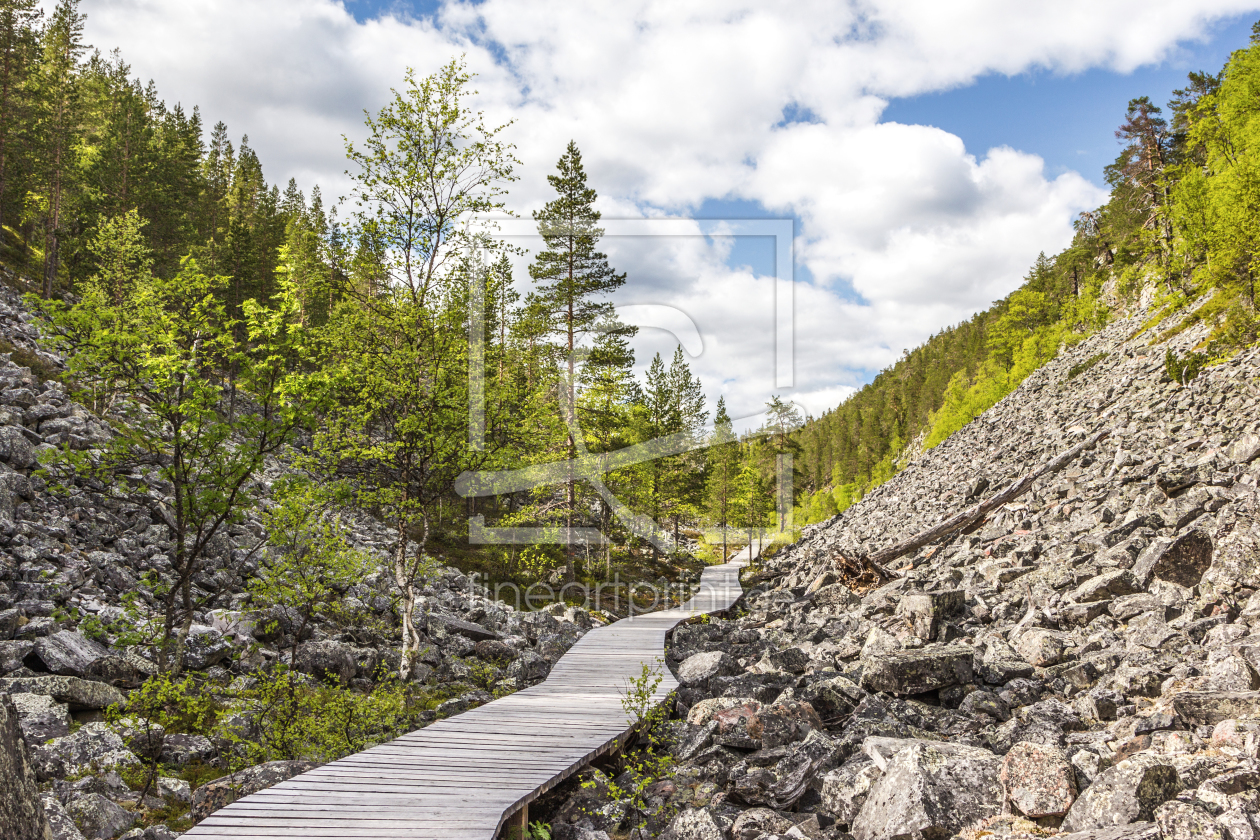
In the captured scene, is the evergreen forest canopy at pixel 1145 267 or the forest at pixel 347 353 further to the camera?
the evergreen forest canopy at pixel 1145 267

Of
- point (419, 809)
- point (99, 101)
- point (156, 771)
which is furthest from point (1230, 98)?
point (99, 101)

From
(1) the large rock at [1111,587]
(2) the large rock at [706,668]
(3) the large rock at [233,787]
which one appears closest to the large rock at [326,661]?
(3) the large rock at [233,787]

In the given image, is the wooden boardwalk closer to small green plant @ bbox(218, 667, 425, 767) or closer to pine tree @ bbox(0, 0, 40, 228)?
small green plant @ bbox(218, 667, 425, 767)

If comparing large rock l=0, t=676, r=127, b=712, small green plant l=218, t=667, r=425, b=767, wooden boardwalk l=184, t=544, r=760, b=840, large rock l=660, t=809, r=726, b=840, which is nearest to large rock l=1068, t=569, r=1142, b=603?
wooden boardwalk l=184, t=544, r=760, b=840

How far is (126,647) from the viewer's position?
8.66 meters

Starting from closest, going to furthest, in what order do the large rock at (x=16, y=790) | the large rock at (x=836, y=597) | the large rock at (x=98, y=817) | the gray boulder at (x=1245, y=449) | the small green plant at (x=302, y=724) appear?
the large rock at (x=16, y=790) < the large rock at (x=98, y=817) < the small green plant at (x=302, y=724) < the gray boulder at (x=1245, y=449) < the large rock at (x=836, y=597)

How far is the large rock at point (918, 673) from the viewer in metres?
7.89

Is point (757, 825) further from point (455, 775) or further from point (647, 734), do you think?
point (647, 734)

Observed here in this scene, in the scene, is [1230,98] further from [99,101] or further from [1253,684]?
[99,101]

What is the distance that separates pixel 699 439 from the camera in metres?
39.6

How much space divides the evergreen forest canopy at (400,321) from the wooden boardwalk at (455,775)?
2.78 meters

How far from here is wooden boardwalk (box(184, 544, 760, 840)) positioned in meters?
5.04

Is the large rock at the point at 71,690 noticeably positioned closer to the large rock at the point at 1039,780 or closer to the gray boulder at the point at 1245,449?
the large rock at the point at 1039,780

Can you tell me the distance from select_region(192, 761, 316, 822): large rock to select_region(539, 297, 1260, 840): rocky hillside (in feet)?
9.09
